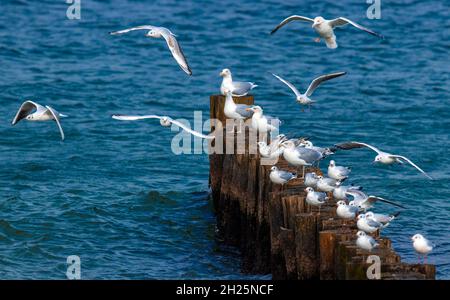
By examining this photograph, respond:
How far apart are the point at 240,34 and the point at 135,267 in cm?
1886

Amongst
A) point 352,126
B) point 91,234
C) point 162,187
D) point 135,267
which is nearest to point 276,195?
point 135,267

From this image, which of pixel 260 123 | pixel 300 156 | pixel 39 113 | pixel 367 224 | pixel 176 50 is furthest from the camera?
pixel 176 50

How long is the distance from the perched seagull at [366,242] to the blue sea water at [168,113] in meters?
3.57

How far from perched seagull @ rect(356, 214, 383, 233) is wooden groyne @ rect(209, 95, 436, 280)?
0.12 metres

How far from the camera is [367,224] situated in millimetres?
11703

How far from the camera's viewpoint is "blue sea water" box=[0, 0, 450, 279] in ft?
53.2

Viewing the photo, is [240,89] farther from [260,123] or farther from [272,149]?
[272,149]

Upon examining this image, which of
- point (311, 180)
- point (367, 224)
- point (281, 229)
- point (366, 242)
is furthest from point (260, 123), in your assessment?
point (366, 242)

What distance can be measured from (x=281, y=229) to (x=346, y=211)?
962 mm

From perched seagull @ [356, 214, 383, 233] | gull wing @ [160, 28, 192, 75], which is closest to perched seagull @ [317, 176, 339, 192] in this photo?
perched seagull @ [356, 214, 383, 233]

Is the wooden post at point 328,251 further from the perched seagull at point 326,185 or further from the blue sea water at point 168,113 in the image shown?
the blue sea water at point 168,113

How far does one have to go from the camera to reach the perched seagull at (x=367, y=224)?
11.6 m

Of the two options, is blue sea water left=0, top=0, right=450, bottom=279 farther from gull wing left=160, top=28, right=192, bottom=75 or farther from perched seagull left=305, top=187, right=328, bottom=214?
gull wing left=160, top=28, right=192, bottom=75
